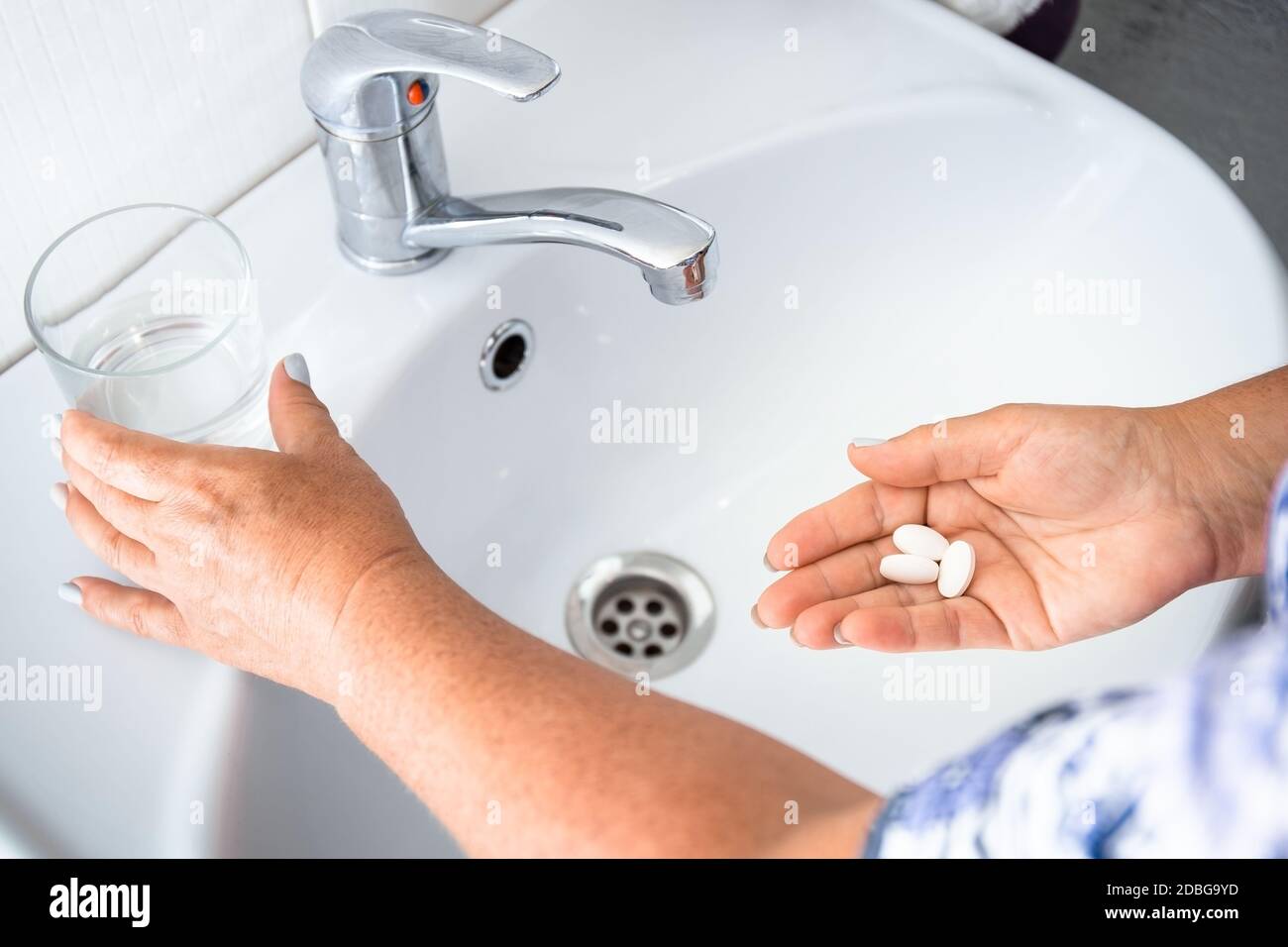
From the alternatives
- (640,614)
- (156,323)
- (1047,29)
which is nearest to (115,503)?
(156,323)

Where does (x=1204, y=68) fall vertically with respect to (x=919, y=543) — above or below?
above

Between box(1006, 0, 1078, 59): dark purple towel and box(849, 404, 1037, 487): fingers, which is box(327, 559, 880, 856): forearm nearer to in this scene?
box(849, 404, 1037, 487): fingers

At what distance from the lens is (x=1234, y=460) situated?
0.52 metres

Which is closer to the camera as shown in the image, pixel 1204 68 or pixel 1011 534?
pixel 1011 534

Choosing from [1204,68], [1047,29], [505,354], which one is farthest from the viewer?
[1204,68]

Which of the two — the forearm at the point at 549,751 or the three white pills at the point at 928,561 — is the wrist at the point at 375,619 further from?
the three white pills at the point at 928,561

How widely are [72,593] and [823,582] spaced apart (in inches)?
13.1

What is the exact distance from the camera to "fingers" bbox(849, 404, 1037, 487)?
53cm

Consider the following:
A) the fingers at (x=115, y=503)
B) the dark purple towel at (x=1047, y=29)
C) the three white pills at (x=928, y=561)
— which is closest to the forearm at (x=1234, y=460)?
the three white pills at (x=928, y=561)

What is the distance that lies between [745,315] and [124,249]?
0.33 meters

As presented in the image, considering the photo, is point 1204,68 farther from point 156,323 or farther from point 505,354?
point 156,323
